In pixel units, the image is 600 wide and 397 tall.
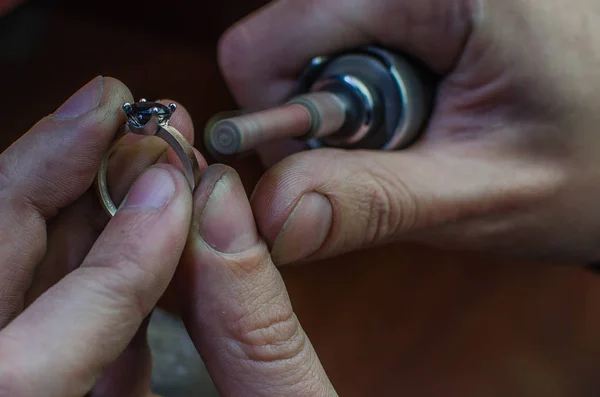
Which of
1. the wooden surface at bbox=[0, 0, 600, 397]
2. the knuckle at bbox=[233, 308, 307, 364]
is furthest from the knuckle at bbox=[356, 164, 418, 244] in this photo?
the wooden surface at bbox=[0, 0, 600, 397]

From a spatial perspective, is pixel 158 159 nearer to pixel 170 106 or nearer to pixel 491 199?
pixel 170 106

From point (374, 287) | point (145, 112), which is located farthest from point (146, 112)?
point (374, 287)

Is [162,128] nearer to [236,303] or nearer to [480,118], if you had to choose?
[236,303]

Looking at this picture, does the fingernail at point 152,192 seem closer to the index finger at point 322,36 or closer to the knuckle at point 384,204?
the knuckle at point 384,204

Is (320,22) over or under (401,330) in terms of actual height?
over

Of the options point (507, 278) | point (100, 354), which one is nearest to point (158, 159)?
point (100, 354)

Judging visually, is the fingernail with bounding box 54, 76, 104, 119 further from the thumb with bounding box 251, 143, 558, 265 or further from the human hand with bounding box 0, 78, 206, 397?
the thumb with bounding box 251, 143, 558, 265
